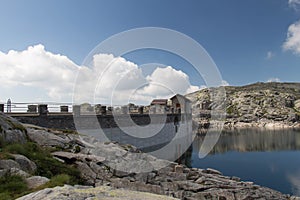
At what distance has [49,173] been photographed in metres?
11.8

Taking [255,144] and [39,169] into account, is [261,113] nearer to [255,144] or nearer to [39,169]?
[255,144]

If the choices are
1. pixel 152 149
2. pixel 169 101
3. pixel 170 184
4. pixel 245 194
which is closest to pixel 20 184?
pixel 170 184

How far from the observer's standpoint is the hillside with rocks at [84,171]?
30.5 feet

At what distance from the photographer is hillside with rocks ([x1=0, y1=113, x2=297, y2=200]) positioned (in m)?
9.29

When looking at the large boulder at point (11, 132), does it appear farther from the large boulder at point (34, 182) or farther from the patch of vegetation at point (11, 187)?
the large boulder at point (34, 182)

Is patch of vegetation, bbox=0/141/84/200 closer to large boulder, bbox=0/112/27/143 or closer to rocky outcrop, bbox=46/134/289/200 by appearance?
large boulder, bbox=0/112/27/143

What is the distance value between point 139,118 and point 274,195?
23021 mm

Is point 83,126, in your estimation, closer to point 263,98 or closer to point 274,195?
point 274,195

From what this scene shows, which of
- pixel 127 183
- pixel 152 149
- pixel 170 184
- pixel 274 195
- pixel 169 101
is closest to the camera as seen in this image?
pixel 127 183

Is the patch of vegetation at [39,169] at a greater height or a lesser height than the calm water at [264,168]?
greater

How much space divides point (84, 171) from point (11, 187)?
19.8ft

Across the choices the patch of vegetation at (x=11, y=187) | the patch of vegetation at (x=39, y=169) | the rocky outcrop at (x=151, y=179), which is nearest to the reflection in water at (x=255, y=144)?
the rocky outcrop at (x=151, y=179)

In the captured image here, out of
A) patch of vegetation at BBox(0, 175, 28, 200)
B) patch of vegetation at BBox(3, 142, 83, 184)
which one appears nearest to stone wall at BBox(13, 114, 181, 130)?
patch of vegetation at BBox(3, 142, 83, 184)

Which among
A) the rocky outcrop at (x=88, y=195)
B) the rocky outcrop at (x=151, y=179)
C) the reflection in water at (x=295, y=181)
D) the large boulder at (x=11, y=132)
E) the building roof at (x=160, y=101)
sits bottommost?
the reflection in water at (x=295, y=181)
